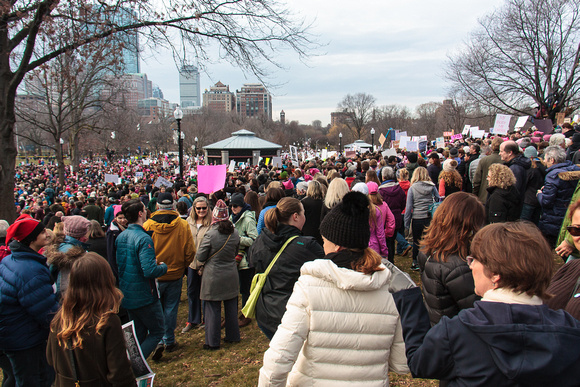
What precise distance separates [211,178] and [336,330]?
286 inches

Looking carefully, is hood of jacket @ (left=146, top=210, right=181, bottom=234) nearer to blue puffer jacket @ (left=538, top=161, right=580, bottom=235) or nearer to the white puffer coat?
the white puffer coat

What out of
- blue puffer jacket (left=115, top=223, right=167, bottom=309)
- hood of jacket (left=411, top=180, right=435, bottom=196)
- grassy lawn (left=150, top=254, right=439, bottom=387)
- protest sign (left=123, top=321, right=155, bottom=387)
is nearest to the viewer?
protest sign (left=123, top=321, right=155, bottom=387)

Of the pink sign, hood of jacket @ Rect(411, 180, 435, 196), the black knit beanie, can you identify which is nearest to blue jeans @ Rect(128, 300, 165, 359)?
the black knit beanie

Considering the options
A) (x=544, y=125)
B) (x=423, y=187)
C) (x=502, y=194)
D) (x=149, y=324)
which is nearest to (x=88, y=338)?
(x=149, y=324)

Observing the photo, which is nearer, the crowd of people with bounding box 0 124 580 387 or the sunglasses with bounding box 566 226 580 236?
the crowd of people with bounding box 0 124 580 387

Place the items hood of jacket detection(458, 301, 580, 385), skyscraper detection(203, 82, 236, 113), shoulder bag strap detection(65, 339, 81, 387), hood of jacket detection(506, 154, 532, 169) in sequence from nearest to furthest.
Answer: hood of jacket detection(458, 301, 580, 385) → shoulder bag strap detection(65, 339, 81, 387) → hood of jacket detection(506, 154, 532, 169) → skyscraper detection(203, 82, 236, 113)

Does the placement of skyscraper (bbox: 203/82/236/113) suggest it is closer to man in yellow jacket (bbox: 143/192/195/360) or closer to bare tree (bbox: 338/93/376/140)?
bare tree (bbox: 338/93/376/140)

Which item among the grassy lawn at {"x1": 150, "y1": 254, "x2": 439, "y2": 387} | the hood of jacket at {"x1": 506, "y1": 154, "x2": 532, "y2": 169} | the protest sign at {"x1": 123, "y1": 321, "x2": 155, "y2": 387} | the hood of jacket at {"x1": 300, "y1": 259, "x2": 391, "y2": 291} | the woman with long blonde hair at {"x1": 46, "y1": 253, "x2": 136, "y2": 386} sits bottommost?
the grassy lawn at {"x1": 150, "y1": 254, "x2": 439, "y2": 387}

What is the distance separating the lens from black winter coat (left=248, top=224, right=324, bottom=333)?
3.29 meters

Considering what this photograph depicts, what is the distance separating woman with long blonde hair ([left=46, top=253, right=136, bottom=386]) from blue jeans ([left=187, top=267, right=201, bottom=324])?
10.4 feet

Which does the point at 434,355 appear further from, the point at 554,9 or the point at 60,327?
the point at 554,9

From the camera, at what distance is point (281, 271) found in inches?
131

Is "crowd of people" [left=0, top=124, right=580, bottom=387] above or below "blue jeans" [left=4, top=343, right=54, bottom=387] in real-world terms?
above

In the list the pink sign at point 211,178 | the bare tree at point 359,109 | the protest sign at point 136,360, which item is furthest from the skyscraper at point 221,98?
the protest sign at point 136,360
